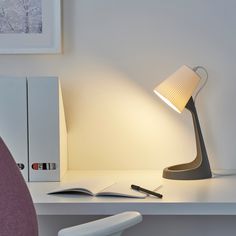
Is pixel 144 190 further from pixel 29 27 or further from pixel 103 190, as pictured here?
pixel 29 27

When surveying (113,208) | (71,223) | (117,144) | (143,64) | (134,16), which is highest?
(134,16)

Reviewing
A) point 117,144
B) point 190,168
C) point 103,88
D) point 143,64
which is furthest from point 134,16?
point 190,168

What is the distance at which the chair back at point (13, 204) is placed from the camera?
2.89 ft

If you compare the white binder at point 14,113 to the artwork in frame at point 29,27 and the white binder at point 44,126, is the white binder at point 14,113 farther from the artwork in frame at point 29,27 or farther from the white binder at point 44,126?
the artwork in frame at point 29,27

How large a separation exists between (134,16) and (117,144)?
1.74 ft

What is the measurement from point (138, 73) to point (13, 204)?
939mm

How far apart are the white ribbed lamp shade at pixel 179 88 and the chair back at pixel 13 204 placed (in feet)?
2.22

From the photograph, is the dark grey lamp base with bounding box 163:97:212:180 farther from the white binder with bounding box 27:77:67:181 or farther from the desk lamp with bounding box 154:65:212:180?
the white binder with bounding box 27:77:67:181

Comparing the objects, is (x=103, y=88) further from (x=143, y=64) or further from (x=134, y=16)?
(x=134, y=16)

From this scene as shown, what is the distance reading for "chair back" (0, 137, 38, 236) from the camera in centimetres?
88

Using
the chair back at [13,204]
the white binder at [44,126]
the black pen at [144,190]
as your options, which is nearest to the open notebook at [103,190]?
the black pen at [144,190]

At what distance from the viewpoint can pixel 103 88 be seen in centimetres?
172

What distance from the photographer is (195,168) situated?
1.50 meters

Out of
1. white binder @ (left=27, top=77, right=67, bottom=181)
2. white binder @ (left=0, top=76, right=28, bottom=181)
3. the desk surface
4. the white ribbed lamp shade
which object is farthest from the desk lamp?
white binder @ (left=0, top=76, right=28, bottom=181)
